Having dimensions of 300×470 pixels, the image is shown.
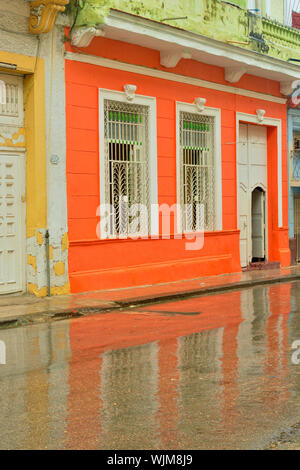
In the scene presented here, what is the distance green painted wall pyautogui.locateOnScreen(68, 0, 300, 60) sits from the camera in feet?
41.3

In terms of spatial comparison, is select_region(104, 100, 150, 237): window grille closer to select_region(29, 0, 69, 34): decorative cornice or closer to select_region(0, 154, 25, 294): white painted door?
select_region(0, 154, 25, 294): white painted door

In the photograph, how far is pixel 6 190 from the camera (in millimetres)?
12070

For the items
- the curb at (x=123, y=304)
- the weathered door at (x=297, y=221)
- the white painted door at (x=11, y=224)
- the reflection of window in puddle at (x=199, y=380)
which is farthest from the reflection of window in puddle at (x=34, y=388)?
the weathered door at (x=297, y=221)

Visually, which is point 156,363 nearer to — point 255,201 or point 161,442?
point 161,442

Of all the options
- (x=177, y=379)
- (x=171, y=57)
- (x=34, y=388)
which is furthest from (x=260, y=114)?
(x=34, y=388)

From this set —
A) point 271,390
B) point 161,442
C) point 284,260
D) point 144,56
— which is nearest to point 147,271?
point 144,56

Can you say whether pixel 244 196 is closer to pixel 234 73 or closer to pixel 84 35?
pixel 234 73

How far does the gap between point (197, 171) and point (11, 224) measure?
5.14 metres

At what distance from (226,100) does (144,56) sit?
118 inches

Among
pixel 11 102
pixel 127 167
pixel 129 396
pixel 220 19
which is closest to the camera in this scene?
pixel 129 396

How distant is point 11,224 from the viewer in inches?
478

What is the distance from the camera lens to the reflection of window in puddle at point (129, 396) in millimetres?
4604

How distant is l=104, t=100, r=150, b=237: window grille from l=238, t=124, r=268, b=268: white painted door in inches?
144
